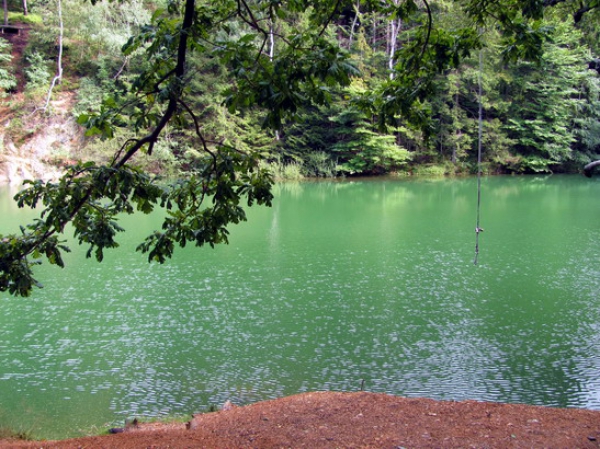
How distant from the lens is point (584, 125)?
89.9 ft

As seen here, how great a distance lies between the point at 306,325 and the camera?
743cm

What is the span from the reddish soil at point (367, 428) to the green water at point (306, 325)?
3.33 feet

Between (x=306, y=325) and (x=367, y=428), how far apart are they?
11.7ft

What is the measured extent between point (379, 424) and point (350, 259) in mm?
7484

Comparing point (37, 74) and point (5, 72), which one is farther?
point (37, 74)

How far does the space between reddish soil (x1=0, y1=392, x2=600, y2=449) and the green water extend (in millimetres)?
1014

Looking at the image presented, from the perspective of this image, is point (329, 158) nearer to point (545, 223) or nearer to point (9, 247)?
point (545, 223)

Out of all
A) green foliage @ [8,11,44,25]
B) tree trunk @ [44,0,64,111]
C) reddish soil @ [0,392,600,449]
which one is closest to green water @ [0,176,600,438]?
reddish soil @ [0,392,600,449]

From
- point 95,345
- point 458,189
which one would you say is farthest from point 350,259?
point 458,189

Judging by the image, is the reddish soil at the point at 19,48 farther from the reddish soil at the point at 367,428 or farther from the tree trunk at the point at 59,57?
the reddish soil at the point at 367,428

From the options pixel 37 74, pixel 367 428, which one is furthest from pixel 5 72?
pixel 367 428

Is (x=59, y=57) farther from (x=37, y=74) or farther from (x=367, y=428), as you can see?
(x=367, y=428)

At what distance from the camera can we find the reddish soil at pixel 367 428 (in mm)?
3516

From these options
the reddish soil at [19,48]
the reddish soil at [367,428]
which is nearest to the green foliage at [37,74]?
the reddish soil at [19,48]
